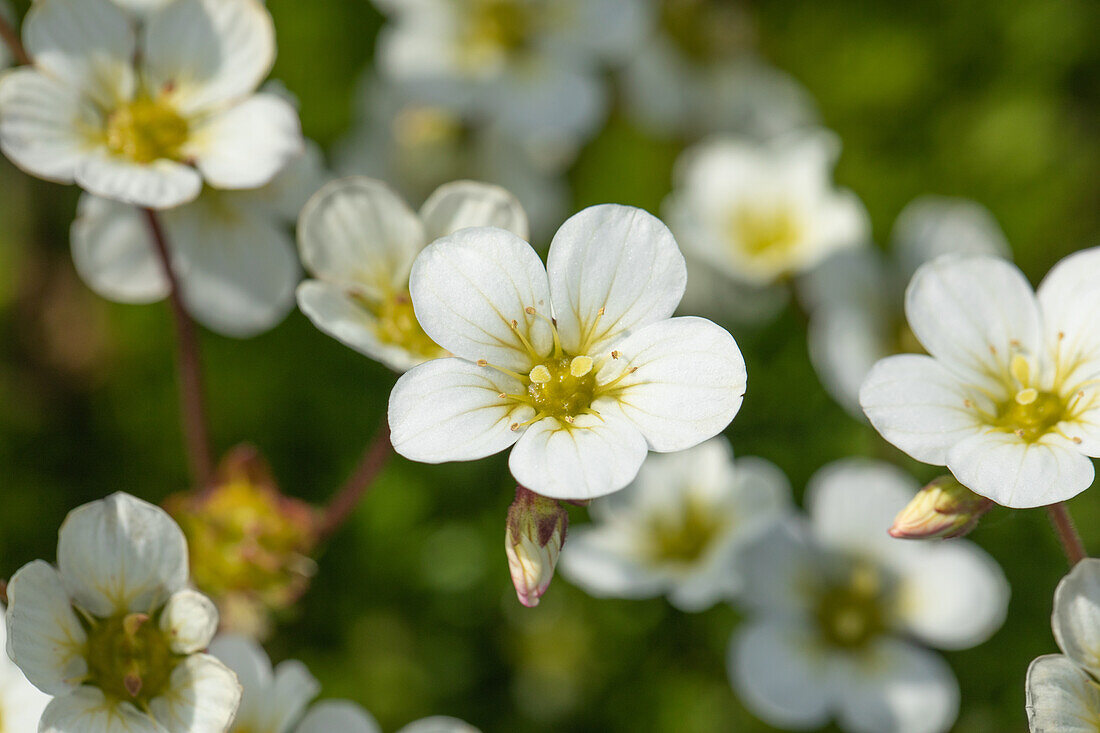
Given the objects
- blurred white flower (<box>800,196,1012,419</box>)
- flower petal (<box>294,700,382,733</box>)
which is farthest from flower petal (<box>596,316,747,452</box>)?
blurred white flower (<box>800,196,1012,419</box>)

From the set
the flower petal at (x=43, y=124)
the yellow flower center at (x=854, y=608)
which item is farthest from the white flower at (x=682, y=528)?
the flower petal at (x=43, y=124)

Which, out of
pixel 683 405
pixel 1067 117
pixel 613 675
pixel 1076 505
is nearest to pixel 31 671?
pixel 683 405

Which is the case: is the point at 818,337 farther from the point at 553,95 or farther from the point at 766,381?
the point at 553,95

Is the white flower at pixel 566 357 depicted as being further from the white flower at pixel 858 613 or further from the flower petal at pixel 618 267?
the white flower at pixel 858 613

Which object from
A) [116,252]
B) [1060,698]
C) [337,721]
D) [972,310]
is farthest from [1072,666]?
[116,252]

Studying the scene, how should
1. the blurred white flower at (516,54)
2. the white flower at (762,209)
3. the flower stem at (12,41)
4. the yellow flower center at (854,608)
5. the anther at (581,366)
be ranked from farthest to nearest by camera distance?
1. the blurred white flower at (516,54)
2. the white flower at (762,209)
3. the yellow flower center at (854,608)
4. the flower stem at (12,41)
5. the anther at (581,366)

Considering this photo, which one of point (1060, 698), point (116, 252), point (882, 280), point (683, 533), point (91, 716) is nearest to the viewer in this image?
point (1060, 698)

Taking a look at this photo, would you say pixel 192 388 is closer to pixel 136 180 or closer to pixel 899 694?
pixel 136 180
